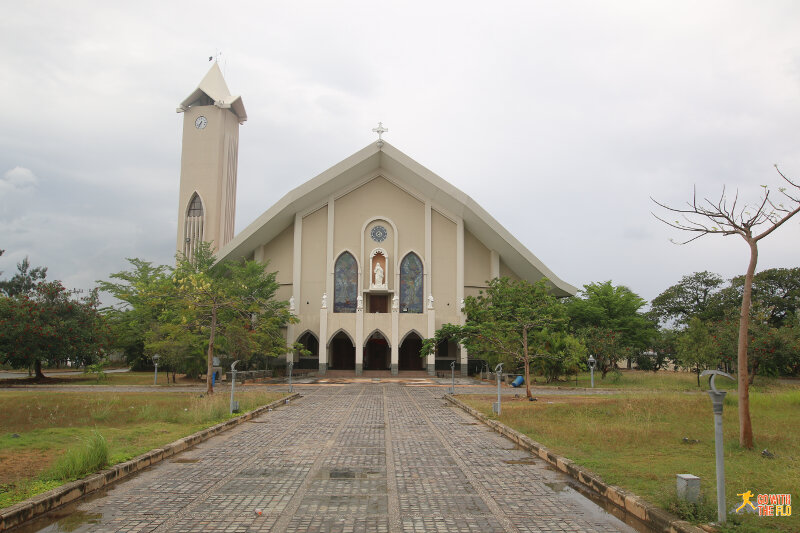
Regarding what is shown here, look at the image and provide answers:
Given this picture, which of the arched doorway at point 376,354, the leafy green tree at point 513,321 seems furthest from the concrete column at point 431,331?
the leafy green tree at point 513,321

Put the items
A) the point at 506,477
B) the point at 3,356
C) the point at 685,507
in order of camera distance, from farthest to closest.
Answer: the point at 3,356, the point at 506,477, the point at 685,507

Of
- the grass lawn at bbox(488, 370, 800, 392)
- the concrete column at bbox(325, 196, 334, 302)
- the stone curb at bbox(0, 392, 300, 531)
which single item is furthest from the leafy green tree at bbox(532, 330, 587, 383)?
the stone curb at bbox(0, 392, 300, 531)

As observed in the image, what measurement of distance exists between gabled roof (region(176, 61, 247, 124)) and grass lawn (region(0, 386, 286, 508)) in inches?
1096

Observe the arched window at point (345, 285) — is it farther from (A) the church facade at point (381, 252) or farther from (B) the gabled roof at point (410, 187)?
(B) the gabled roof at point (410, 187)

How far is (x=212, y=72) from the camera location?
136ft

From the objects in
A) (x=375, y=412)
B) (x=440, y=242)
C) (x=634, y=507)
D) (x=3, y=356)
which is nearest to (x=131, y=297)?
(x=3, y=356)

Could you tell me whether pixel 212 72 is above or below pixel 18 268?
above

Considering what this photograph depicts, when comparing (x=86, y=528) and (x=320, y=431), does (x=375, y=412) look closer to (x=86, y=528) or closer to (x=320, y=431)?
(x=320, y=431)

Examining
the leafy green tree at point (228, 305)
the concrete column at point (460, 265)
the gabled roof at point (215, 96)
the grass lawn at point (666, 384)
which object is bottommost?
the grass lawn at point (666, 384)

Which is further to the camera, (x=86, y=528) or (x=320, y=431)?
(x=320, y=431)

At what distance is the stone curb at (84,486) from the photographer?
186 inches

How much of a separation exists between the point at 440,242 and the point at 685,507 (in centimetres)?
2870

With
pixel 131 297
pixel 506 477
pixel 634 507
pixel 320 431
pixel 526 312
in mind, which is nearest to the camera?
pixel 634 507

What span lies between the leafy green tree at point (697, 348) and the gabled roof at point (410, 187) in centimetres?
846
